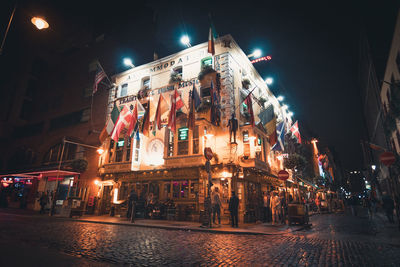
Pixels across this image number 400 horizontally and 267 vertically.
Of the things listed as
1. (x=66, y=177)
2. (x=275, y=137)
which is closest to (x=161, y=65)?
(x=275, y=137)

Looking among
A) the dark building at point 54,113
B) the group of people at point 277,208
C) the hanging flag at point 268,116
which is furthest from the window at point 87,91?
the group of people at point 277,208

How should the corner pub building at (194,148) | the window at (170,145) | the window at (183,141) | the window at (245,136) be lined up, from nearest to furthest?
1. the corner pub building at (194,148)
2. the window at (183,141)
3. the window at (245,136)
4. the window at (170,145)

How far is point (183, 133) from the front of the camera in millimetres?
18344

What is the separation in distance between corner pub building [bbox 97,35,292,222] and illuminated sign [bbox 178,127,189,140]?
0.09 m

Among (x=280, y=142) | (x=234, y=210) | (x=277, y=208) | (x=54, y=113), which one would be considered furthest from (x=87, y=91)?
(x=277, y=208)

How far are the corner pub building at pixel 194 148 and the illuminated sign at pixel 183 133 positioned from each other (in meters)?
Result: 0.09

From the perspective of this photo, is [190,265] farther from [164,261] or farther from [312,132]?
[312,132]

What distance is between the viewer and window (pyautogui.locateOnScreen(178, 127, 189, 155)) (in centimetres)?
1785

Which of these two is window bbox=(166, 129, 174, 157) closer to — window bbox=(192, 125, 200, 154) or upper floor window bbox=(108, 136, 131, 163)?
window bbox=(192, 125, 200, 154)

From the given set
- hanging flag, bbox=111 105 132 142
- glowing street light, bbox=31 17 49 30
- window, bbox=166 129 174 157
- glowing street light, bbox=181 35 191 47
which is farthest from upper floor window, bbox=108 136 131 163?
glowing street light, bbox=31 17 49 30

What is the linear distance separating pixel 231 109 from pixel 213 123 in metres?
2.40

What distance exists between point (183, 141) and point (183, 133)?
74cm

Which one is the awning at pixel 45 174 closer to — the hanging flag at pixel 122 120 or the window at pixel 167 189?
the hanging flag at pixel 122 120

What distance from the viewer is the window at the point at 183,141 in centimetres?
1785
